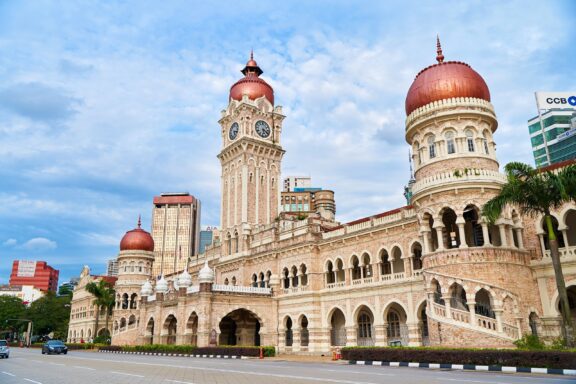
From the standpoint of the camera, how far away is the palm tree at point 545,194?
1842 centimetres

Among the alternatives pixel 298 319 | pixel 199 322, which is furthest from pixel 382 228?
pixel 199 322

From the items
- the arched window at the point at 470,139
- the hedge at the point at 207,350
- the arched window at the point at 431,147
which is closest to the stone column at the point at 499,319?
the arched window at the point at 470,139

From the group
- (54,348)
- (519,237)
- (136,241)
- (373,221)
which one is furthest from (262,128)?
(519,237)

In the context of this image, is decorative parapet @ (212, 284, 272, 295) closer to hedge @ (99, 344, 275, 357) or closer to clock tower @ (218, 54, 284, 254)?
hedge @ (99, 344, 275, 357)

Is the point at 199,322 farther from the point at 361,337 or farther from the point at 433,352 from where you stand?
the point at 433,352

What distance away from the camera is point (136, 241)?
59.8 meters

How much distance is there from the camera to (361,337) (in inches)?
1271

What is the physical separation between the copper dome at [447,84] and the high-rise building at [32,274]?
17149cm

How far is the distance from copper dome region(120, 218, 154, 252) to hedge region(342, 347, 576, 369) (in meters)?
42.8

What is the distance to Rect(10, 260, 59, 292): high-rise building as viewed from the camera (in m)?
168

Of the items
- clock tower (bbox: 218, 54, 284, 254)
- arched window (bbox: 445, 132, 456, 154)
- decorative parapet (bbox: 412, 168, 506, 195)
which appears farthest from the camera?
clock tower (bbox: 218, 54, 284, 254)

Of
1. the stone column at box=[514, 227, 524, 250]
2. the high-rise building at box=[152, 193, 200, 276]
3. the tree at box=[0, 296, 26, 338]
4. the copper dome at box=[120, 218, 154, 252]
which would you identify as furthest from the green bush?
the high-rise building at box=[152, 193, 200, 276]

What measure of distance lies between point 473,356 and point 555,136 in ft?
202

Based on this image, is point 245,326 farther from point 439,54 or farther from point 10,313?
point 10,313
